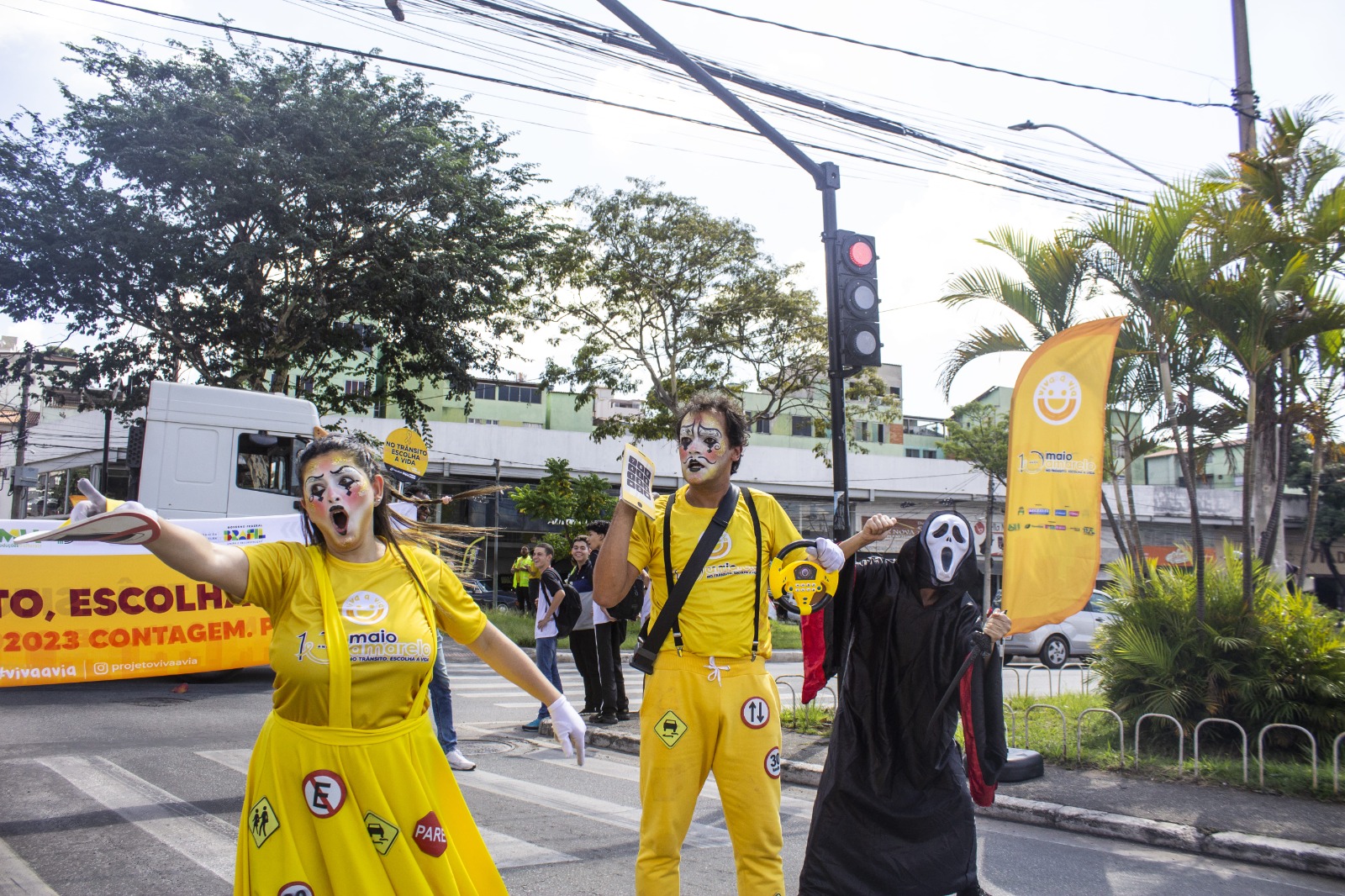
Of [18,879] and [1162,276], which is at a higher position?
[1162,276]

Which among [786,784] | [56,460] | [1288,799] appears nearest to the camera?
[1288,799]

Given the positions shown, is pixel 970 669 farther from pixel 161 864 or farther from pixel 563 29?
pixel 563 29

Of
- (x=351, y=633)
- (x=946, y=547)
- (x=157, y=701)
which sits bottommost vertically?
(x=157, y=701)

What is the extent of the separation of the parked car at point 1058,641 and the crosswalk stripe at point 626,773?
1351 centimetres

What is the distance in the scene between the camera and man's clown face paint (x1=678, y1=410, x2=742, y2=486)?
12.2 ft

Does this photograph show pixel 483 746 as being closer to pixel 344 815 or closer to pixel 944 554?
pixel 944 554

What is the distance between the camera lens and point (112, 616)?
7.90m

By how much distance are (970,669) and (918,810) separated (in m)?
0.56

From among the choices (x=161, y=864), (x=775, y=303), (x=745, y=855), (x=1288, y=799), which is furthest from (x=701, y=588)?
(x=775, y=303)

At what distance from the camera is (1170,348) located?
9352 millimetres

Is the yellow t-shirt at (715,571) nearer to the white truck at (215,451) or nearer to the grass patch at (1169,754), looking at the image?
the grass patch at (1169,754)

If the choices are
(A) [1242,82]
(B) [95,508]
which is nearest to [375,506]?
(B) [95,508]

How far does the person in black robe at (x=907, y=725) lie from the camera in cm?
379

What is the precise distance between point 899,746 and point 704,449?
53.9 inches
